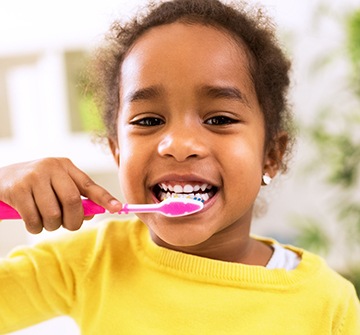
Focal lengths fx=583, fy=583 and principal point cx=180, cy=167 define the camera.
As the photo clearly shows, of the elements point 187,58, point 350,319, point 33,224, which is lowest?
point 350,319

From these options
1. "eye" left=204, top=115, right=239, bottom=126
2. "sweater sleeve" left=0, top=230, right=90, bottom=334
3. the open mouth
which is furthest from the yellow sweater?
"eye" left=204, top=115, right=239, bottom=126

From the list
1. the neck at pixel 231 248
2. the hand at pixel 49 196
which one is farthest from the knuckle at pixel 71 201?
the neck at pixel 231 248

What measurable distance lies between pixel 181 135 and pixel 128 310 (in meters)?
0.28

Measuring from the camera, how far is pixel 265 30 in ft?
3.34

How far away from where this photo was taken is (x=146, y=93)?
0.86 metres

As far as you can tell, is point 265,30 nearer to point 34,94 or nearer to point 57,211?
point 57,211

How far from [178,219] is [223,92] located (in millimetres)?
198

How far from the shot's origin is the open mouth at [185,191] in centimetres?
83

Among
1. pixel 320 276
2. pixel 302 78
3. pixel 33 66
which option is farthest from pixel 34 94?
pixel 320 276

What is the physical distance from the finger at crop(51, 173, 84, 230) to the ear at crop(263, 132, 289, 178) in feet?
1.21

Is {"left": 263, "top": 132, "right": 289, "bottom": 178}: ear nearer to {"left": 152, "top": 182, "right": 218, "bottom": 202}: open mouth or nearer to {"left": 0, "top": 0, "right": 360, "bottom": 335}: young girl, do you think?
{"left": 0, "top": 0, "right": 360, "bottom": 335}: young girl

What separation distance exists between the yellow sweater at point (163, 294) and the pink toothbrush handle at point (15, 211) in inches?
4.7

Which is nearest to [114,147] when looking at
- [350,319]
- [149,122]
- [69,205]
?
[149,122]

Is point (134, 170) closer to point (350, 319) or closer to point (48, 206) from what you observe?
point (48, 206)
